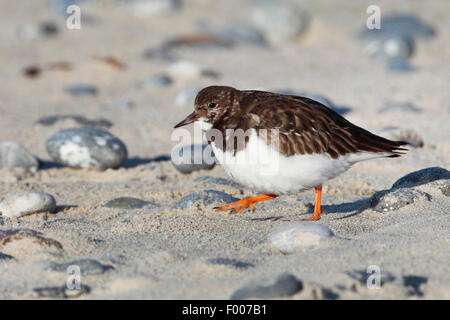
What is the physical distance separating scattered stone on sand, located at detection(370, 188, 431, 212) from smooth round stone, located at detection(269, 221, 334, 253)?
82 cm

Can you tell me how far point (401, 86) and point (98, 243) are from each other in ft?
20.2

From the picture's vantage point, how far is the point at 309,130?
4.41 metres

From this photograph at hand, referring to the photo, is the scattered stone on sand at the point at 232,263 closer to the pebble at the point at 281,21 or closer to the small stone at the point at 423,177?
the small stone at the point at 423,177

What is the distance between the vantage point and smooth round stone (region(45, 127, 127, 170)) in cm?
632

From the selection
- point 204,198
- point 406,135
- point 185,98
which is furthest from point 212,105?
point 185,98

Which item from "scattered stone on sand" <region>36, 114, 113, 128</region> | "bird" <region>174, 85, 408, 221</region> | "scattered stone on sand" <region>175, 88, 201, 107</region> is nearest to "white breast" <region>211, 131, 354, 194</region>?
"bird" <region>174, 85, 408, 221</region>

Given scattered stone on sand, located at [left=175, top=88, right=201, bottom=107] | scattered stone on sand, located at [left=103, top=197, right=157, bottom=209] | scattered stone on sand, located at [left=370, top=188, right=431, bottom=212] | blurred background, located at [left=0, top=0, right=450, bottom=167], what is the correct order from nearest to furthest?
scattered stone on sand, located at [left=370, top=188, right=431, bottom=212] → scattered stone on sand, located at [left=103, top=197, right=157, bottom=209] → blurred background, located at [left=0, top=0, right=450, bottom=167] → scattered stone on sand, located at [left=175, top=88, right=201, bottom=107]

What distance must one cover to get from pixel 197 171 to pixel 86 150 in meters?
1.05

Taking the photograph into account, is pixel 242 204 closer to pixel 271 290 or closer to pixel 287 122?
pixel 287 122

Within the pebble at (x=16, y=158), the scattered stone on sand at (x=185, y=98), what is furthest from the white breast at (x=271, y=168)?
the scattered stone on sand at (x=185, y=98)

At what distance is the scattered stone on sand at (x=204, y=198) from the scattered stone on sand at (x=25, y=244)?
1216 millimetres

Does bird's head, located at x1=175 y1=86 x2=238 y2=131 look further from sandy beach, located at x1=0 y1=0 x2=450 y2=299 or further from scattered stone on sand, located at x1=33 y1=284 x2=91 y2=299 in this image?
scattered stone on sand, located at x1=33 y1=284 x2=91 y2=299
